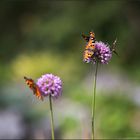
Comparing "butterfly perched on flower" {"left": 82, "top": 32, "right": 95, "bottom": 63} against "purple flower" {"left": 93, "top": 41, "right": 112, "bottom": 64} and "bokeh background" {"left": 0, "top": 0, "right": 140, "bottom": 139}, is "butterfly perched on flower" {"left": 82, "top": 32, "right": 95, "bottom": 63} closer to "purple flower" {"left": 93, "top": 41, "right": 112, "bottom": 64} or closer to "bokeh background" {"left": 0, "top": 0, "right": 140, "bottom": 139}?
"purple flower" {"left": 93, "top": 41, "right": 112, "bottom": 64}

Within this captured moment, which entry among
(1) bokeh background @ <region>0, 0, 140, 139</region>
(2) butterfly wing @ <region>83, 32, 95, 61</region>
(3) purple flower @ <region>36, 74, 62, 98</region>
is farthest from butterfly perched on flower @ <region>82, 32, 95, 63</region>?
(1) bokeh background @ <region>0, 0, 140, 139</region>

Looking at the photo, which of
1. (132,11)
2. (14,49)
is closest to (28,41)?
(14,49)

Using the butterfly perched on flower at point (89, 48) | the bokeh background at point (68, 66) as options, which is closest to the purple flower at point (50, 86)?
the butterfly perched on flower at point (89, 48)

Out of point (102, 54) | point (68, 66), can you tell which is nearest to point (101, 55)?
point (102, 54)

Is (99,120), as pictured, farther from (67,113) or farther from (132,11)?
(132,11)

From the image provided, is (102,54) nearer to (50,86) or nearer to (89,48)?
(89,48)

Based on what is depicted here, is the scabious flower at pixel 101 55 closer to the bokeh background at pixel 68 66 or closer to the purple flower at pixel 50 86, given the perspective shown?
the purple flower at pixel 50 86
